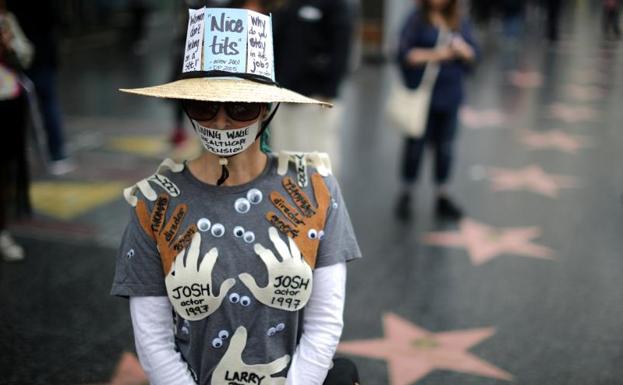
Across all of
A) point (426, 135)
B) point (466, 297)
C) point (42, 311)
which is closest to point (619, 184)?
point (426, 135)

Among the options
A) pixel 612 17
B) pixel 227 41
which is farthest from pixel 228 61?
pixel 612 17

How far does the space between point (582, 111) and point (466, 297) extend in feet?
20.2

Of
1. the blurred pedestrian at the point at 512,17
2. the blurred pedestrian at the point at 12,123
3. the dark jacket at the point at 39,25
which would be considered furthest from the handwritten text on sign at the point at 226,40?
the blurred pedestrian at the point at 512,17

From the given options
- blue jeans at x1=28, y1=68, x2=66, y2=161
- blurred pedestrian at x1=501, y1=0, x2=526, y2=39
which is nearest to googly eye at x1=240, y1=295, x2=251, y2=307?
blue jeans at x1=28, y1=68, x2=66, y2=161

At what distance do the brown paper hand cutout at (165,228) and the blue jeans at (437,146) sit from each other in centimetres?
385

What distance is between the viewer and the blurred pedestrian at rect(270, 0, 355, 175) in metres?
5.70

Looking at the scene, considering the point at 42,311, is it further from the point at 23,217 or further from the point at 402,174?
the point at 402,174

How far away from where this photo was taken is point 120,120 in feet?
30.4

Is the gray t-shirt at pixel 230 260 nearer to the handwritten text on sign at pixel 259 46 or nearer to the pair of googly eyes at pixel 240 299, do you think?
the pair of googly eyes at pixel 240 299

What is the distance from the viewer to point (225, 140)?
7.16 feet

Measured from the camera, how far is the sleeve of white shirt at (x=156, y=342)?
7.25ft

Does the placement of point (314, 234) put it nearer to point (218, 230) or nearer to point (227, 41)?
point (218, 230)

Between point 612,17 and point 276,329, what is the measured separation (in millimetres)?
3537

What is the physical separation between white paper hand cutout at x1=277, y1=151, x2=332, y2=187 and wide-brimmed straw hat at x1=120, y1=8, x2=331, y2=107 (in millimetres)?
227
